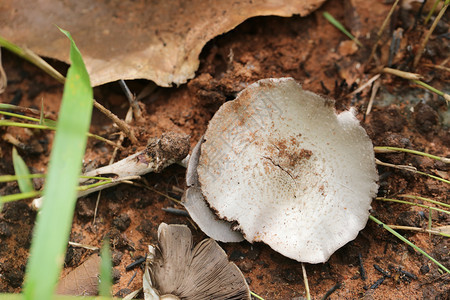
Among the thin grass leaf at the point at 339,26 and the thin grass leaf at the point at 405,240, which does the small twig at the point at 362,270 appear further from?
the thin grass leaf at the point at 339,26

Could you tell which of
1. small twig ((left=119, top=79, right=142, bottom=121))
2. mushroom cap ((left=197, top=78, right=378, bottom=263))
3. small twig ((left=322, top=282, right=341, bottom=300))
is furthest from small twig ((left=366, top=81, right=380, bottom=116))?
small twig ((left=119, top=79, right=142, bottom=121))

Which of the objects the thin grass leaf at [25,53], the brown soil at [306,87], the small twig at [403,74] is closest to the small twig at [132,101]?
the brown soil at [306,87]

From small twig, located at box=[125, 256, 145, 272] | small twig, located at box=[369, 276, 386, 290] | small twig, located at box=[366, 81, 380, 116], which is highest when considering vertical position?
small twig, located at box=[366, 81, 380, 116]

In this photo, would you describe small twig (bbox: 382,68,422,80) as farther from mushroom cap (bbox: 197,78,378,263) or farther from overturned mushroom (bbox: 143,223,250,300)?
overturned mushroom (bbox: 143,223,250,300)

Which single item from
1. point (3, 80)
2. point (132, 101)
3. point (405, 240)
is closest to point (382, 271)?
point (405, 240)

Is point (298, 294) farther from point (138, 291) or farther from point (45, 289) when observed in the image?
point (45, 289)

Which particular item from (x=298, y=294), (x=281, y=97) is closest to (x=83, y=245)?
(x=298, y=294)

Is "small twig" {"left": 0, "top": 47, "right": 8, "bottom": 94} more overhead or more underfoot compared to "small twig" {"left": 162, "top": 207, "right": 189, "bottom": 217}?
more overhead
